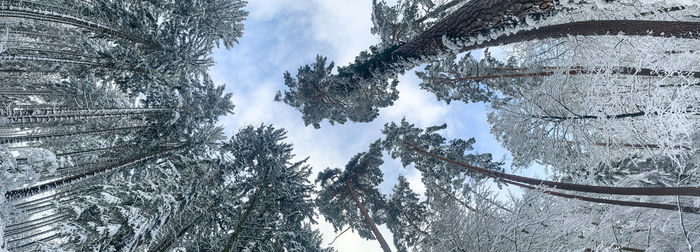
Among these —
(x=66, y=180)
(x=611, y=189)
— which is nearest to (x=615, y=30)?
(x=611, y=189)

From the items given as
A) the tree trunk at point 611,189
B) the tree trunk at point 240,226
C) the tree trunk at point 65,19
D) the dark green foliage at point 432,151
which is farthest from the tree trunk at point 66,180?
the tree trunk at point 611,189

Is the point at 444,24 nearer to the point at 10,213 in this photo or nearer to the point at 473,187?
the point at 473,187

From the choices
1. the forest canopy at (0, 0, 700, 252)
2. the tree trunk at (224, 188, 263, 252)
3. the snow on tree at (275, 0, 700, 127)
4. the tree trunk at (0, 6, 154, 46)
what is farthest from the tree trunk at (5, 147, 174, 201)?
the snow on tree at (275, 0, 700, 127)

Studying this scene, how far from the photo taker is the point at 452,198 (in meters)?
7.68

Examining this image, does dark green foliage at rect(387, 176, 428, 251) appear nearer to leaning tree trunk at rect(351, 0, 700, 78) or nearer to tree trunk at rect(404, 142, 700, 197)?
tree trunk at rect(404, 142, 700, 197)

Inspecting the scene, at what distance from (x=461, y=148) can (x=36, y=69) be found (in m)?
15.2

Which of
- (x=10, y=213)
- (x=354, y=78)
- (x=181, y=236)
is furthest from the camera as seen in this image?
(x=354, y=78)

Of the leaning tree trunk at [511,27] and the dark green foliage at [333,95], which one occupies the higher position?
the dark green foliage at [333,95]

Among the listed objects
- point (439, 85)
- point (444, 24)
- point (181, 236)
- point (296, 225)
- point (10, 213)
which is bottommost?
point (296, 225)

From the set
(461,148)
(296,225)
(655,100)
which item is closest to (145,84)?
(296,225)

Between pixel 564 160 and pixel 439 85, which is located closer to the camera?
pixel 564 160

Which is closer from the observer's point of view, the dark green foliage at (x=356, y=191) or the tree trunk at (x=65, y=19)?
the tree trunk at (x=65, y=19)

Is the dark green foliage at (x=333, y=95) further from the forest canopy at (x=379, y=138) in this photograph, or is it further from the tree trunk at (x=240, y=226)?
the tree trunk at (x=240, y=226)

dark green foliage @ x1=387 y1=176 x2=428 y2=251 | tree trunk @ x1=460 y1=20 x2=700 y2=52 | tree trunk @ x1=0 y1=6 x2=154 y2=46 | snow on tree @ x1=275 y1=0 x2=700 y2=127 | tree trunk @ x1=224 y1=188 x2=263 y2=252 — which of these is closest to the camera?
tree trunk @ x1=460 y1=20 x2=700 y2=52
